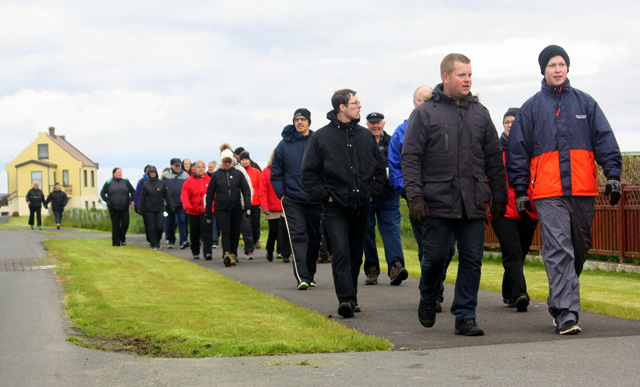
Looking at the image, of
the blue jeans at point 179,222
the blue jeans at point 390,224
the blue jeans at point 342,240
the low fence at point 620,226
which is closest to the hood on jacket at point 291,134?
the blue jeans at point 390,224

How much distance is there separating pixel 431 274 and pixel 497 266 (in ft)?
26.9

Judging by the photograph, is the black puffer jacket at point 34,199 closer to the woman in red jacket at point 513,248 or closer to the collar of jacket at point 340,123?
the collar of jacket at point 340,123

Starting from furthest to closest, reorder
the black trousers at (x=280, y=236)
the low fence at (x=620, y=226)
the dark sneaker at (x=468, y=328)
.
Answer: the black trousers at (x=280, y=236), the low fence at (x=620, y=226), the dark sneaker at (x=468, y=328)

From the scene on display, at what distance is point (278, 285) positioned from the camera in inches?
454

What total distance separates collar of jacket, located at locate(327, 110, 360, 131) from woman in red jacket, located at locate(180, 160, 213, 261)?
8468 mm

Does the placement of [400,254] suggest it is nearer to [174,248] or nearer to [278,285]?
[278,285]

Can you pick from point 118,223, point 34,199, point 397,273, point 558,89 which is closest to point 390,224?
point 397,273

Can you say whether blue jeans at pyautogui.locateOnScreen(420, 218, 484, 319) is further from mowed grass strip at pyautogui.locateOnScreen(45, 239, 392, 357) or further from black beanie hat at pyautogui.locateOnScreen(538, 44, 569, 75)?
black beanie hat at pyautogui.locateOnScreen(538, 44, 569, 75)

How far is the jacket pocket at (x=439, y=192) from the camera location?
6844 mm

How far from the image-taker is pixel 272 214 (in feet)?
51.8

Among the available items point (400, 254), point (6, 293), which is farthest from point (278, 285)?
point (6, 293)

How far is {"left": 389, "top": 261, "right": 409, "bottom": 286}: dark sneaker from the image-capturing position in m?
10.6

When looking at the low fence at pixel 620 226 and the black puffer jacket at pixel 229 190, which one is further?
the black puffer jacket at pixel 229 190

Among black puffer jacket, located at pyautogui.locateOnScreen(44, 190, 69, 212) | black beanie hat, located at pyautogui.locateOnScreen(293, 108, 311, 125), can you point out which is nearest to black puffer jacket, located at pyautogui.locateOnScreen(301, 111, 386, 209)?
black beanie hat, located at pyautogui.locateOnScreen(293, 108, 311, 125)
